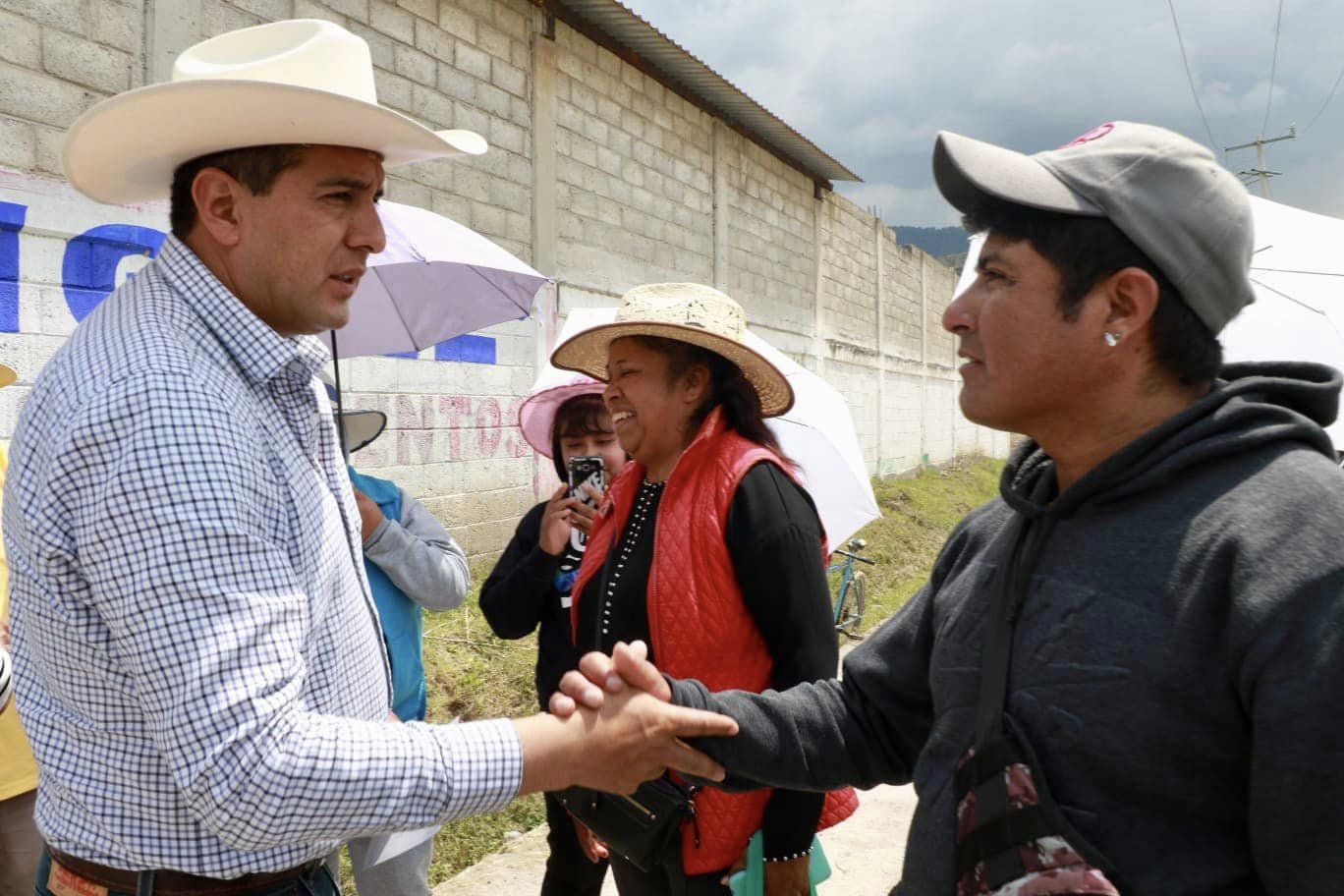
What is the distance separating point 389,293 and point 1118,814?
9.67 ft

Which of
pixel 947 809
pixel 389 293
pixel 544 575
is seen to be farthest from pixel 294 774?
pixel 389 293

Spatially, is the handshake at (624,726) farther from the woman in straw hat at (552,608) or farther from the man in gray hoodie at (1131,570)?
the woman in straw hat at (552,608)

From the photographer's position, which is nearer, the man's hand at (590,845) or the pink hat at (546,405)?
the man's hand at (590,845)

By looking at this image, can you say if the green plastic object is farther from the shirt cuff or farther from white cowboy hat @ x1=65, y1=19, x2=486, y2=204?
white cowboy hat @ x1=65, y1=19, x2=486, y2=204

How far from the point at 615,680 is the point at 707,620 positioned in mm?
527

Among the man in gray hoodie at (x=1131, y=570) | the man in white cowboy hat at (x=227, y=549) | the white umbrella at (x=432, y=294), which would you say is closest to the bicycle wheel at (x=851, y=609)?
the white umbrella at (x=432, y=294)

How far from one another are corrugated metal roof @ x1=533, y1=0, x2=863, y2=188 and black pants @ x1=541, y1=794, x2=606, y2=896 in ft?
22.4

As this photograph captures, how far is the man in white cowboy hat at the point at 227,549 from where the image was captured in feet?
4.23

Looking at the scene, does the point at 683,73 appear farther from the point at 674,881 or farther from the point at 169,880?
the point at 169,880

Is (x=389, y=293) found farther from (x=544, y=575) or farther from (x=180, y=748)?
(x=180, y=748)

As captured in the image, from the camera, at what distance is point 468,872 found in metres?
3.82

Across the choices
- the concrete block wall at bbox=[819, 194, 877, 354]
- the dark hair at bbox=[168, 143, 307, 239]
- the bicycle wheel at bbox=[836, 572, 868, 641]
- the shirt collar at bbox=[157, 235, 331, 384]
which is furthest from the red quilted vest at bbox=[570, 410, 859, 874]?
the concrete block wall at bbox=[819, 194, 877, 354]

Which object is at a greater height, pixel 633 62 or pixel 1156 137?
pixel 633 62

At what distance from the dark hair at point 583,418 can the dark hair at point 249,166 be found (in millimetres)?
1849
